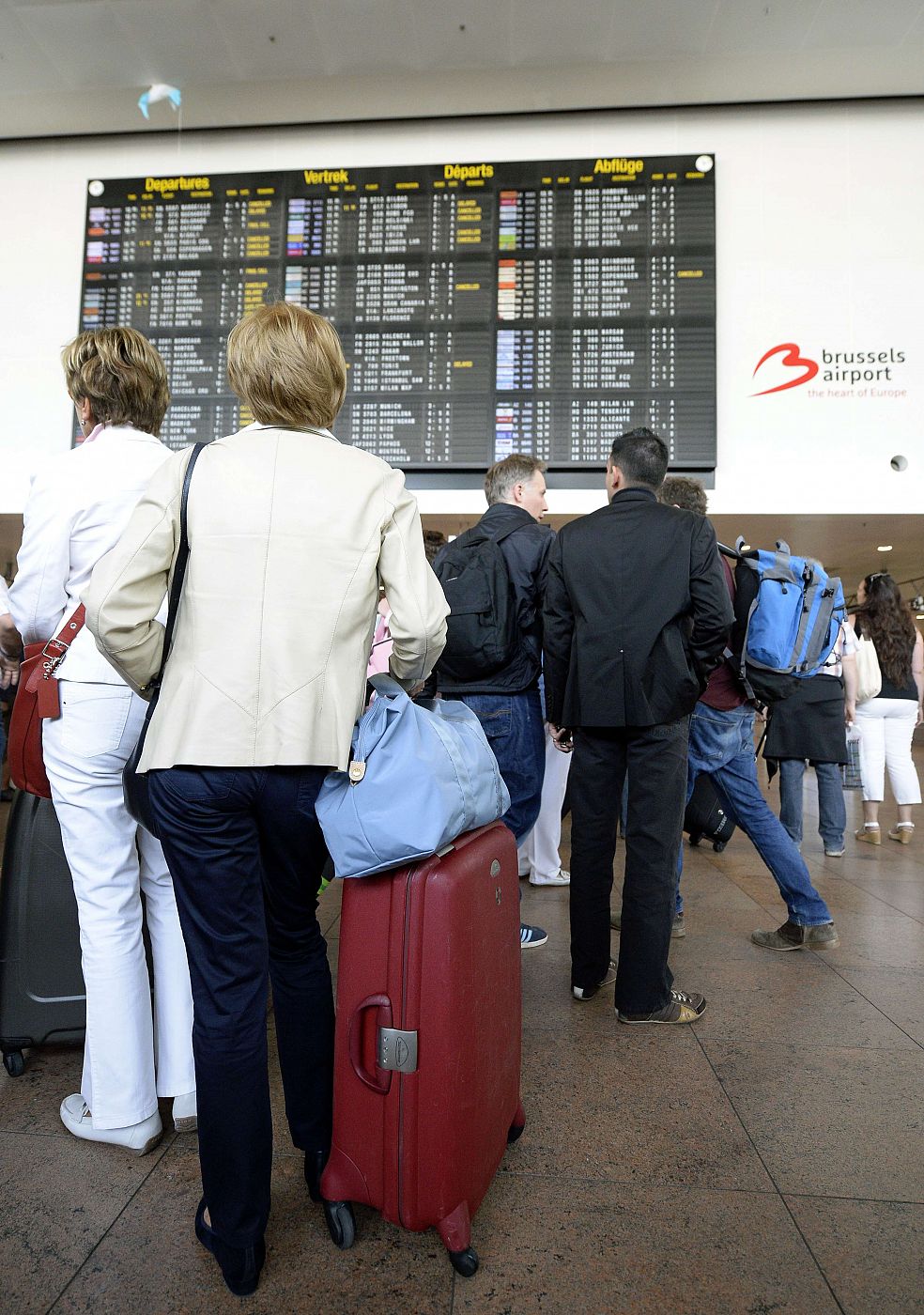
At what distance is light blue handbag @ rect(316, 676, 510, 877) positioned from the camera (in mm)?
1390

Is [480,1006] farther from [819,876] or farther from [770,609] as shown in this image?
[819,876]

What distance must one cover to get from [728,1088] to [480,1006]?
3.18 ft

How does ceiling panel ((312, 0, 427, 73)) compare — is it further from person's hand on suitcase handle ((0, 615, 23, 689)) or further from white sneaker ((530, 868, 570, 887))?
white sneaker ((530, 868, 570, 887))

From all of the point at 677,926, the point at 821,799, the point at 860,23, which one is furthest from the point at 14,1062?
the point at 860,23

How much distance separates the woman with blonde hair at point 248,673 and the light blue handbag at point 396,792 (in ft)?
0.15

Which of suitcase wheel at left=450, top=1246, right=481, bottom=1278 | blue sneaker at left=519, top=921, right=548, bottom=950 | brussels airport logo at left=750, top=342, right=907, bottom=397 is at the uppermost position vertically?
brussels airport logo at left=750, top=342, right=907, bottom=397

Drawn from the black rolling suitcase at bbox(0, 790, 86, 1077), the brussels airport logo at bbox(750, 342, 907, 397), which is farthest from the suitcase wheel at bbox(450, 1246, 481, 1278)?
the brussels airport logo at bbox(750, 342, 907, 397)

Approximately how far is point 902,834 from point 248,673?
588 centimetres

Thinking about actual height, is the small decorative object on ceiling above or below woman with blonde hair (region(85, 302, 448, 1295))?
above

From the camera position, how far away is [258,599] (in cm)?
143

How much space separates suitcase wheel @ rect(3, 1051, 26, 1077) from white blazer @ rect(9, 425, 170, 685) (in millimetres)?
1124

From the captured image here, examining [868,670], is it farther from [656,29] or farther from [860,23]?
[656,29]

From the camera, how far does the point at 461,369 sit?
254 inches

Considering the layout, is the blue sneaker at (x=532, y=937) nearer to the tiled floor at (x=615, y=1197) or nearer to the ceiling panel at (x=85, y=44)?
the tiled floor at (x=615, y=1197)
